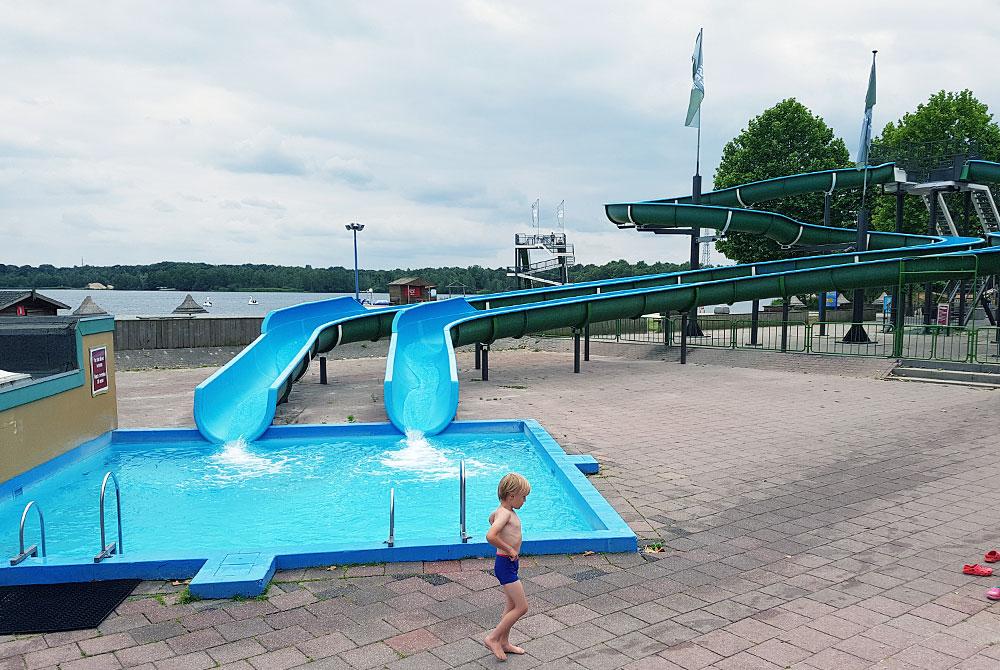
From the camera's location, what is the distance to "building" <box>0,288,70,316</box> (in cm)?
1935

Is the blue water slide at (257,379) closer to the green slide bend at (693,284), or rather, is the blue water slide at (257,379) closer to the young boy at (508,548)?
the green slide bend at (693,284)

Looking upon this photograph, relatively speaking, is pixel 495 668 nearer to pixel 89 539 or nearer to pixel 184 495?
pixel 89 539

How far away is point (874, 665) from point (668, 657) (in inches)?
46.0

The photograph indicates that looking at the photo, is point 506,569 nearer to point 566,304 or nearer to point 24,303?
point 566,304

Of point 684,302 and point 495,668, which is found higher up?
point 684,302

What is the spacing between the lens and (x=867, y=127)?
2509 centimetres

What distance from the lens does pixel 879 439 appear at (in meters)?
10.5

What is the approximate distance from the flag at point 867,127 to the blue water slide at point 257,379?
775 inches

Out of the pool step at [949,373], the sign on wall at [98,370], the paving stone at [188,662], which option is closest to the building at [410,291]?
the pool step at [949,373]

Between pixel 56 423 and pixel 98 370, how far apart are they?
1432mm

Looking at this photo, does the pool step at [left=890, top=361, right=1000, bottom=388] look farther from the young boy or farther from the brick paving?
the young boy

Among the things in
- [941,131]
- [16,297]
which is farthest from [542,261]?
[16,297]

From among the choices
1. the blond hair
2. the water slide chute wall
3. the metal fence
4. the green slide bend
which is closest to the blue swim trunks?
the blond hair

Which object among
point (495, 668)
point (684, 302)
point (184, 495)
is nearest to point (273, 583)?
point (495, 668)
